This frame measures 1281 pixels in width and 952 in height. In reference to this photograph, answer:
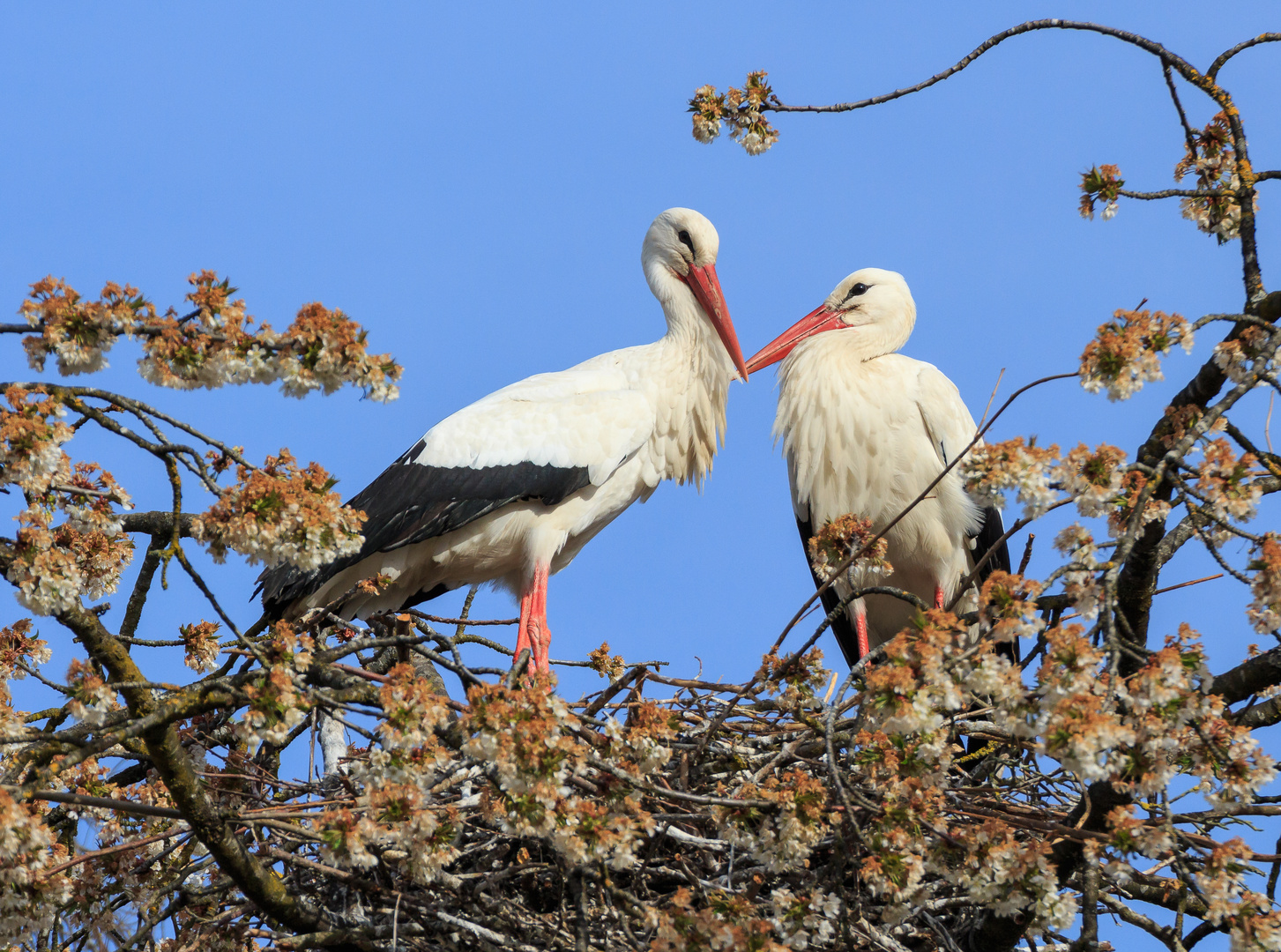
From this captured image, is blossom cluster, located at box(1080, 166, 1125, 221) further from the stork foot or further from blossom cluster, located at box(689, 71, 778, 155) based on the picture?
the stork foot

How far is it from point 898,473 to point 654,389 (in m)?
1.23

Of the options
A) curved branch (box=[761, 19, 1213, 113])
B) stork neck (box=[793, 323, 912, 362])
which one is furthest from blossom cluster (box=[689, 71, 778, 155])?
stork neck (box=[793, 323, 912, 362])

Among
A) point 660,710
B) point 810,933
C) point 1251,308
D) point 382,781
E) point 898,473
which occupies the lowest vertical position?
point 810,933

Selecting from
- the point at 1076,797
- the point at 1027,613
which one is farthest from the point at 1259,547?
the point at 1076,797

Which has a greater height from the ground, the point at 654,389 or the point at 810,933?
the point at 654,389

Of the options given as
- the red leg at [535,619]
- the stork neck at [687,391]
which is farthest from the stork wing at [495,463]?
the red leg at [535,619]

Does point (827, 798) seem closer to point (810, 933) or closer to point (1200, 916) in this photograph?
point (810, 933)

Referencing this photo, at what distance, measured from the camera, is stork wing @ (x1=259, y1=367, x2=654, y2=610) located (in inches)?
226

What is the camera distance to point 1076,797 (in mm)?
4793

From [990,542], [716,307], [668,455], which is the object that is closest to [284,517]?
[668,455]

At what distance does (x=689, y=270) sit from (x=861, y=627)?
1.93 metres

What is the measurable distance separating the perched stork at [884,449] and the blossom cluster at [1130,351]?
10.8 feet

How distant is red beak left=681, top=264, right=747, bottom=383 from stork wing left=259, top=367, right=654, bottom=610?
24.7 inches

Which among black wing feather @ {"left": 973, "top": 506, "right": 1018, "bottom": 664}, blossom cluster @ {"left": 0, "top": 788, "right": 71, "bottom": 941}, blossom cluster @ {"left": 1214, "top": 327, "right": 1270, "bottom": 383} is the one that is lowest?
blossom cluster @ {"left": 0, "top": 788, "right": 71, "bottom": 941}
